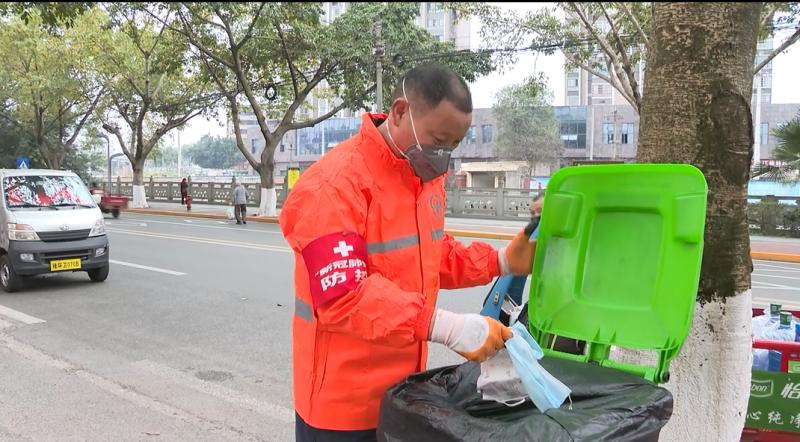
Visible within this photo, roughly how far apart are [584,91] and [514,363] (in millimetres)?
84346

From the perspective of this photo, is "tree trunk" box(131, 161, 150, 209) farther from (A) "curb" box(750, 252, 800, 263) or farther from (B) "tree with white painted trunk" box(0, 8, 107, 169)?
(A) "curb" box(750, 252, 800, 263)

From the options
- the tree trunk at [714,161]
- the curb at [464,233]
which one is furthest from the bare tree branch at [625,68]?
the tree trunk at [714,161]

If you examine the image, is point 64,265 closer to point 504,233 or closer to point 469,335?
point 469,335

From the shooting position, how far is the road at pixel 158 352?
3924 millimetres

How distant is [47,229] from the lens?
8.03 meters

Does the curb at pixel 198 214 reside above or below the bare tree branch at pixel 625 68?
below

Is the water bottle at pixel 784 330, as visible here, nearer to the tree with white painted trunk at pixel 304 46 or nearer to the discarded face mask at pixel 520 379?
the discarded face mask at pixel 520 379

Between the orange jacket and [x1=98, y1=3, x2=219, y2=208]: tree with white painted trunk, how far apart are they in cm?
2058

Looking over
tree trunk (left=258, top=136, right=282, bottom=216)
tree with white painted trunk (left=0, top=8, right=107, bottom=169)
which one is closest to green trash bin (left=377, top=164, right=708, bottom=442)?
tree trunk (left=258, top=136, right=282, bottom=216)

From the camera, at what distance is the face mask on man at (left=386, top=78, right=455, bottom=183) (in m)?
1.80

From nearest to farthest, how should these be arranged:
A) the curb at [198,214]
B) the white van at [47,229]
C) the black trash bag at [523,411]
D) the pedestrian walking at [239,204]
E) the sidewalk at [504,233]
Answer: the black trash bag at [523,411] → the white van at [47,229] → the sidewalk at [504,233] → the pedestrian walking at [239,204] → the curb at [198,214]

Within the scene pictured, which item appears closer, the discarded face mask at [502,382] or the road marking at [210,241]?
the discarded face mask at [502,382]

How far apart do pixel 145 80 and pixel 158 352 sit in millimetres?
22131

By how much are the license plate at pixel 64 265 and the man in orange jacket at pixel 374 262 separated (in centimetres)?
726
